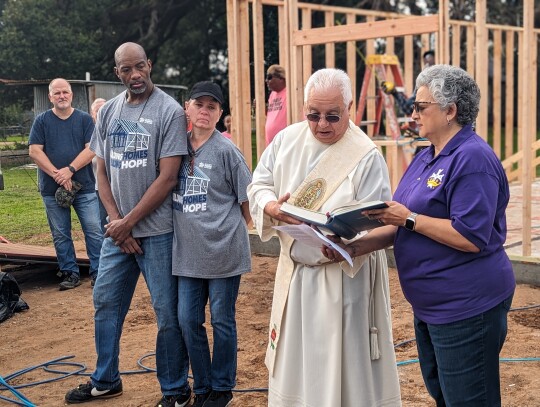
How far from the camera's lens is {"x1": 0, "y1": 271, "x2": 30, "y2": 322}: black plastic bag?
6.91m

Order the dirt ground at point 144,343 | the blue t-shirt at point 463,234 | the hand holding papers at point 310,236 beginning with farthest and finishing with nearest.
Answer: the dirt ground at point 144,343 → the hand holding papers at point 310,236 → the blue t-shirt at point 463,234

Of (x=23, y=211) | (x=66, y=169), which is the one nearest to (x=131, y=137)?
(x=66, y=169)

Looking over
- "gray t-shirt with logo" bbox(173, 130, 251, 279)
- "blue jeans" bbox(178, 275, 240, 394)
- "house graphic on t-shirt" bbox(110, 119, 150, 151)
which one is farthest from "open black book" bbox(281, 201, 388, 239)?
"house graphic on t-shirt" bbox(110, 119, 150, 151)

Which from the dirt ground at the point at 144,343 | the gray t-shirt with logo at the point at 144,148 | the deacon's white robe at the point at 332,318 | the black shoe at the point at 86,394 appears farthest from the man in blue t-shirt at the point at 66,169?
the deacon's white robe at the point at 332,318

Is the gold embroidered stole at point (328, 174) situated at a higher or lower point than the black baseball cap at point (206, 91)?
lower

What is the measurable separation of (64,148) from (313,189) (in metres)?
5.17

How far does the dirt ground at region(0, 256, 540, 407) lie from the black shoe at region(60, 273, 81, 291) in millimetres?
101

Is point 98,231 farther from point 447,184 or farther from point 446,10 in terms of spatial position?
point 447,184

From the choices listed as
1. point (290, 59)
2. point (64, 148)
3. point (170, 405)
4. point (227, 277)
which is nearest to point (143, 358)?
point (170, 405)

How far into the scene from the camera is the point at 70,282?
8.16 m

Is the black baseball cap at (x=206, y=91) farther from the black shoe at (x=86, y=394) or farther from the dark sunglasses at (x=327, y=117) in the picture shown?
the black shoe at (x=86, y=394)

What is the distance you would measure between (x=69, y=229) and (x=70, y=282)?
0.56m

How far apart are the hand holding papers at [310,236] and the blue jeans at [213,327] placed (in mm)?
1016

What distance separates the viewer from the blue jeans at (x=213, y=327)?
4.31 meters
